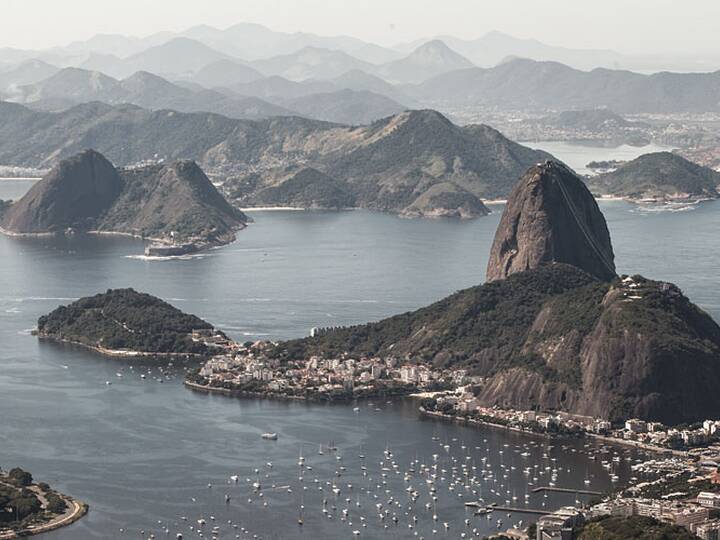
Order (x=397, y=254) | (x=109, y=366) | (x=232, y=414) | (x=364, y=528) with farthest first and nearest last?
(x=397, y=254) → (x=109, y=366) → (x=232, y=414) → (x=364, y=528)

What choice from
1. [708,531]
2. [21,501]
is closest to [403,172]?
[21,501]

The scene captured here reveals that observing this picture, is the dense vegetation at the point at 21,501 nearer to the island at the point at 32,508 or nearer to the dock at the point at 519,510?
the island at the point at 32,508

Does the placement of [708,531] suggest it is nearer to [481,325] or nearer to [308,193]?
[481,325]

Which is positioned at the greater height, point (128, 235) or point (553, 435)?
point (128, 235)

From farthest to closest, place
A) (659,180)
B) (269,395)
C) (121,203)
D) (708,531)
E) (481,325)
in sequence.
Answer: (659,180), (121,203), (481,325), (269,395), (708,531)

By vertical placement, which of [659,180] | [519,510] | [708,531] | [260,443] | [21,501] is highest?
[659,180]

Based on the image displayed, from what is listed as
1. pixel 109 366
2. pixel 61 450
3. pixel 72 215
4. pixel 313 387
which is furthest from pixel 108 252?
pixel 61 450

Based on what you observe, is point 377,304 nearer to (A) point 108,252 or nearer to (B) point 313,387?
(B) point 313,387
